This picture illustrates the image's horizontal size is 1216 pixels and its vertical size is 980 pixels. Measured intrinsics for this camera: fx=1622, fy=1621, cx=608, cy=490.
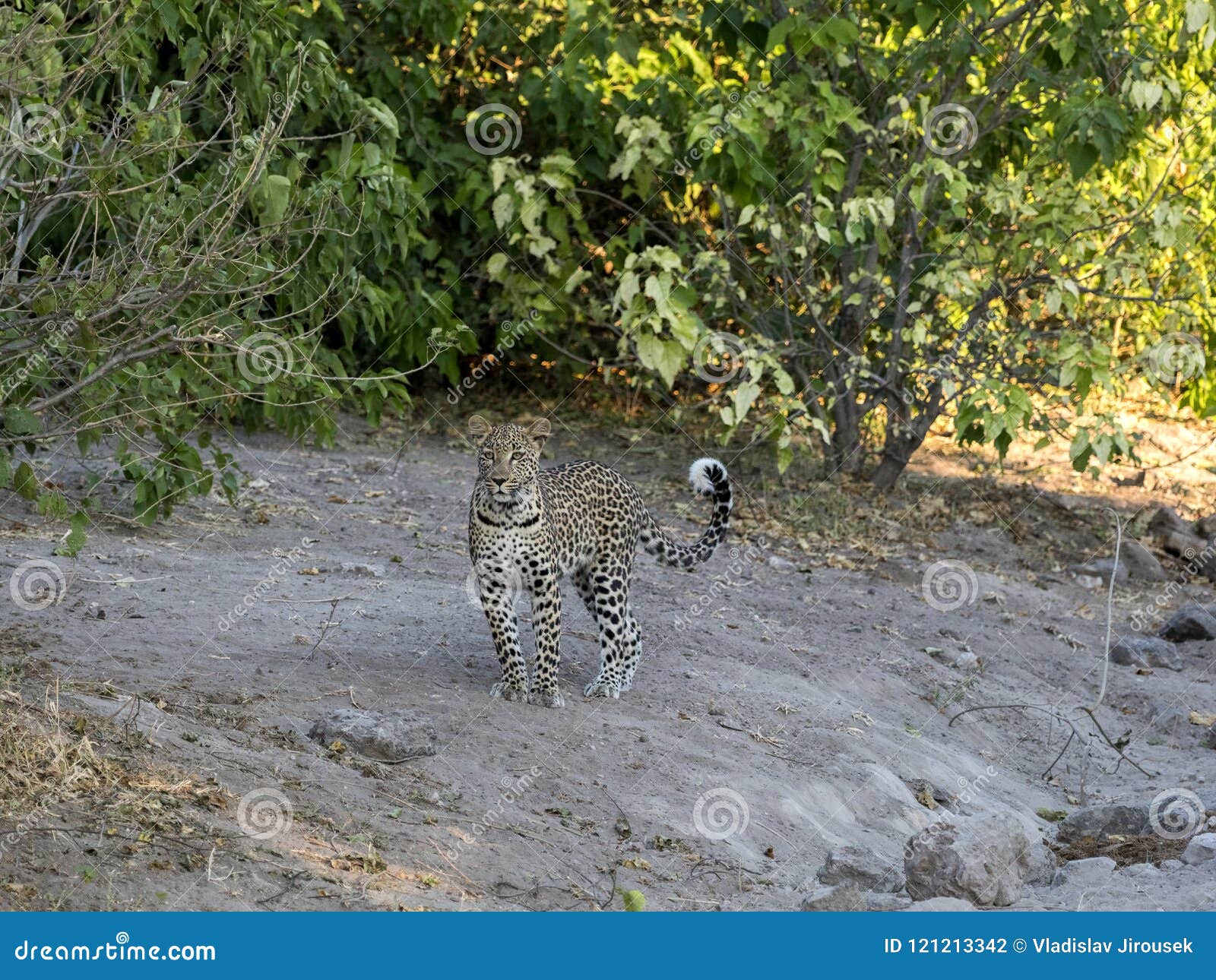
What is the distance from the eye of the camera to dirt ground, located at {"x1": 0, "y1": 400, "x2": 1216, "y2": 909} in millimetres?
5859

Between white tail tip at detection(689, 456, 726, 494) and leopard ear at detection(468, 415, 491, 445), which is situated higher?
leopard ear at detection(468, 415, 491, 445)

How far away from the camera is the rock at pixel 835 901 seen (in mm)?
5809

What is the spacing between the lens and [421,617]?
364 inches

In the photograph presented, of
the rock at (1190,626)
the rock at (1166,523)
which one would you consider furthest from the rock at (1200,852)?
the rock at (1166,523)

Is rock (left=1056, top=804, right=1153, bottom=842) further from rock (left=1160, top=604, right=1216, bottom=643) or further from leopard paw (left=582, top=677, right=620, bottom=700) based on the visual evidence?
rock (left=1160, top=604, right=1216, bottom=643)

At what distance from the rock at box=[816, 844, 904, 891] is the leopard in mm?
1987

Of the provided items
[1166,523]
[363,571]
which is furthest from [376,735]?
[1166,523]

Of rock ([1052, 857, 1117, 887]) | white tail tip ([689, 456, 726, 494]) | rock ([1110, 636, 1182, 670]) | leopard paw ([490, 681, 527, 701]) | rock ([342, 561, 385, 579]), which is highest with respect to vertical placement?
white tail tip ([689, 456, 726, 494])

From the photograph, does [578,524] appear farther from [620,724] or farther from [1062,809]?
[1062,809]

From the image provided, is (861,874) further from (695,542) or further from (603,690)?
(695,542)

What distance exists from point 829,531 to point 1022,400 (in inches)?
70.7

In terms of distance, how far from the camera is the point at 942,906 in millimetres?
5852

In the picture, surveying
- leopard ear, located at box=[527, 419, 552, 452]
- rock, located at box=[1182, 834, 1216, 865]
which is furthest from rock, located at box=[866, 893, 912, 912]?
leopard ear, located at box=[527, 419, 552, 452]

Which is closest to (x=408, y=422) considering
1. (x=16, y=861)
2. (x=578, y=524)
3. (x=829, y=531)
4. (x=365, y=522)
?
(x=365, y=522)
